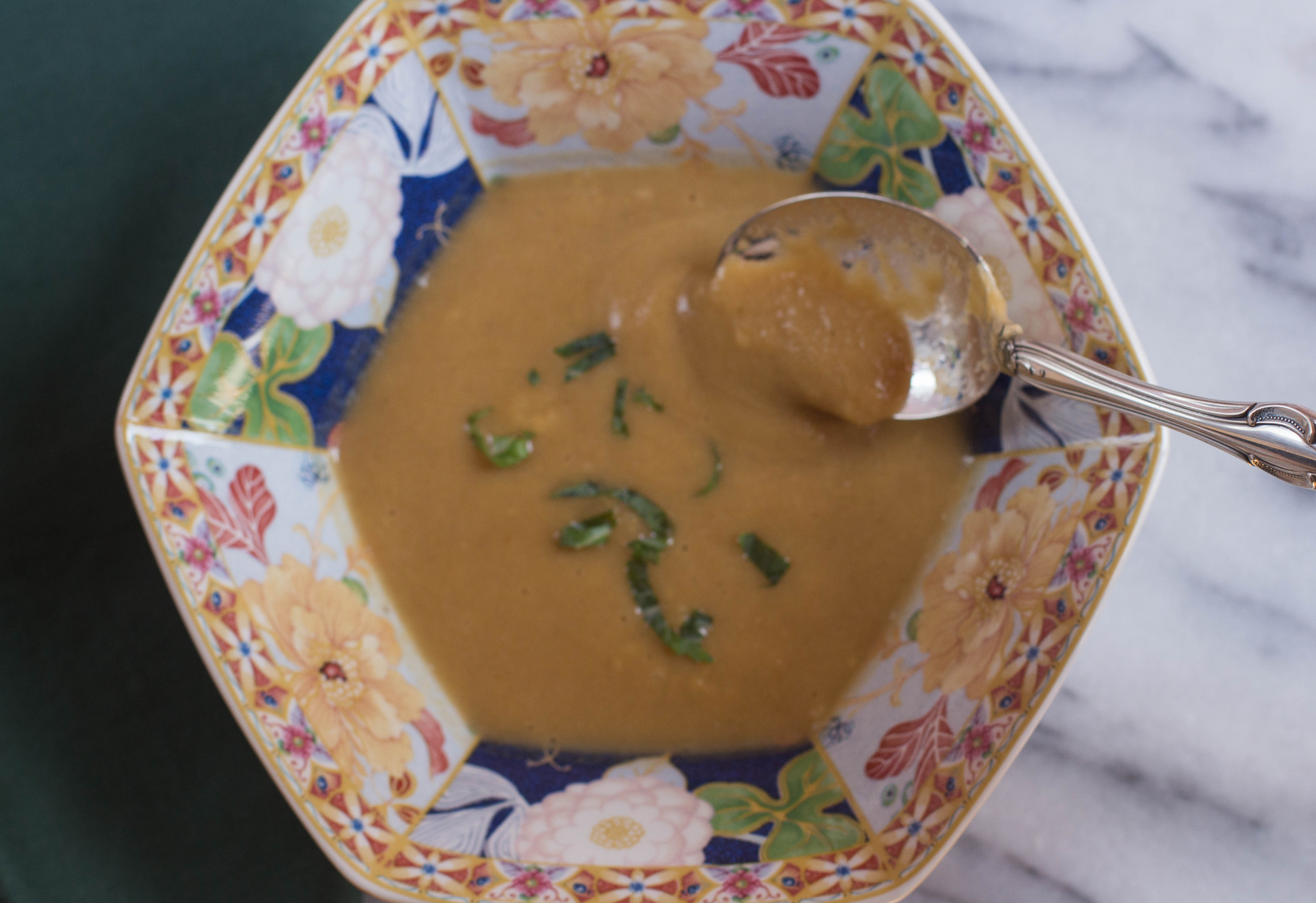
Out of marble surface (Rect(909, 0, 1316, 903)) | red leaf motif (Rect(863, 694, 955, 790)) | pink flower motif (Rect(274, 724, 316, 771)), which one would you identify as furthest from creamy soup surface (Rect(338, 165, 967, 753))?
marble surface (Rect(909, 0, 1316, 903))

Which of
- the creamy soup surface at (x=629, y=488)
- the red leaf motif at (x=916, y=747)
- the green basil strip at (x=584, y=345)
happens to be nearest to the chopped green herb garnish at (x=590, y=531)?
the creamy soup surface at (x=629, y=488)

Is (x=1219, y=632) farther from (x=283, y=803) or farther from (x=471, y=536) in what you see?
(x=283, y=803)

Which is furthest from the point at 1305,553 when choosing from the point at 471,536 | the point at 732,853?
the point at 471,536

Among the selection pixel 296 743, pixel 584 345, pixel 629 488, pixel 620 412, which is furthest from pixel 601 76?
pixel 296 743

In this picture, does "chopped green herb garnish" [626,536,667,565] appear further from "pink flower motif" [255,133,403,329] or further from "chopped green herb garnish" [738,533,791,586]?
"pink flower motif" [255,133,403,329]

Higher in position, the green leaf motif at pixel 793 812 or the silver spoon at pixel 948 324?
the silver spoon at pixel 948 324

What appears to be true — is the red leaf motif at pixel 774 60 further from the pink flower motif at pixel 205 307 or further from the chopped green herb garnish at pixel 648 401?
the pink flower motif at pixel 205 307

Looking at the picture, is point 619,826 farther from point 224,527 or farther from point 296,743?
point 224,527

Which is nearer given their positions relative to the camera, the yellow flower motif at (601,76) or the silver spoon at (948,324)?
the silver spoon at (948,324)
